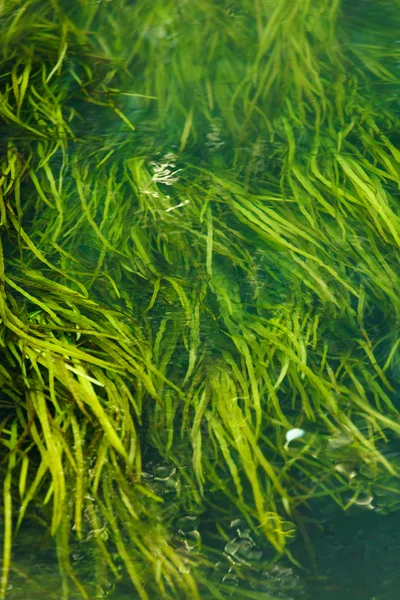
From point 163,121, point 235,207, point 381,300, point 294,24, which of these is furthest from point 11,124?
point 381,300

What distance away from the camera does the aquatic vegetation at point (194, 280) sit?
858mm

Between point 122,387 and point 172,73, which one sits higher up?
point 172,73

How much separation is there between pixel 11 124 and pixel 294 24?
590mm

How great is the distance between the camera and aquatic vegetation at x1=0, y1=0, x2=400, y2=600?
2.82ft

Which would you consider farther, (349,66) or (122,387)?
(349,66)

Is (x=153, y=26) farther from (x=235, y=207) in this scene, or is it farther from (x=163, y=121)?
(x=235, y=207)

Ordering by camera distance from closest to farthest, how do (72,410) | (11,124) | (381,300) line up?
(72,410)
(381,300)
(11,124)

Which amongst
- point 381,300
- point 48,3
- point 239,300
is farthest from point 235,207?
point 48,3

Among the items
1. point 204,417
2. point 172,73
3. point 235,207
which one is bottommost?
point 204,417

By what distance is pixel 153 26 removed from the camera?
1286mm

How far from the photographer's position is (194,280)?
3.43 feet

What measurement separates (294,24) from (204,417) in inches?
31.7

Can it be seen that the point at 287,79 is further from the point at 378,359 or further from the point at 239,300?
the point at 378,359

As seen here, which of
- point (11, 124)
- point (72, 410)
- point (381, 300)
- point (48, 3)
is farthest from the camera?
point (48, 3)
